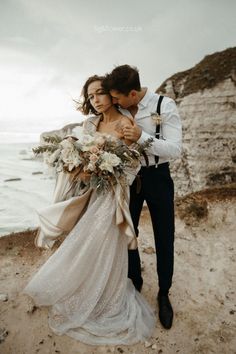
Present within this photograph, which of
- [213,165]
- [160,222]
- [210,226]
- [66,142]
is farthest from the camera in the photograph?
[213,165]

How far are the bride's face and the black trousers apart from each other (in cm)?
88

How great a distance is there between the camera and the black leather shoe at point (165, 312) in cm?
342

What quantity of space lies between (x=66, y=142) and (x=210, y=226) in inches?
197

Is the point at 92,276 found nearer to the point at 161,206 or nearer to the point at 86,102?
the point at 161,206

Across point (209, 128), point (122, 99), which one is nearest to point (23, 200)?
point (209, 128)

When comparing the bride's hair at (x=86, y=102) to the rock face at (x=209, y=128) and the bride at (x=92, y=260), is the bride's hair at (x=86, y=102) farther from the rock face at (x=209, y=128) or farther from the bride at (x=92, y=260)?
the rock face at (x=209, y=128)

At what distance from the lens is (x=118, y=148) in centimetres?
276

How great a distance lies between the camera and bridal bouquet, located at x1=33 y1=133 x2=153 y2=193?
2678 mm

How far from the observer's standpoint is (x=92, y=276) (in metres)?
3.24

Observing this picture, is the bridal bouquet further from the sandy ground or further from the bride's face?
the sandy ground

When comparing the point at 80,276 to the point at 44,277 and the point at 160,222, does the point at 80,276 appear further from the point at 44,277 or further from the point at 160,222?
the point at 160,222

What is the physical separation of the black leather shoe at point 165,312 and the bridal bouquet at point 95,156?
6.21ft

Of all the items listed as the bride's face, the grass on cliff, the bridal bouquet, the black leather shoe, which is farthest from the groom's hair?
the grass on cliff

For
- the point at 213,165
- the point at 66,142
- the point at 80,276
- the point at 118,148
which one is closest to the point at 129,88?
the point at 118,148
